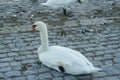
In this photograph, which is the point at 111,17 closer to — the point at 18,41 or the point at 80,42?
the point at 80,42

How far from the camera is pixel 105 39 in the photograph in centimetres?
669

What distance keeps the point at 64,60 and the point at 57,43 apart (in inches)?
57.4

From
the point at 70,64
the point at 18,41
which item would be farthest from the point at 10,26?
the point at 70,64

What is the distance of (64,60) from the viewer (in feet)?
16.5

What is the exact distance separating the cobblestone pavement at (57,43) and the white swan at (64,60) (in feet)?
0.48

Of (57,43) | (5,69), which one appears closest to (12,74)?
(5,69)

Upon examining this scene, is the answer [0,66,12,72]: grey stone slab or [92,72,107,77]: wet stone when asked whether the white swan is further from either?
[0,66,12,72]: grey stone slab

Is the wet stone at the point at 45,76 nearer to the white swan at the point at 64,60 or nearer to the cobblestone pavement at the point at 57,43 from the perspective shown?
the cobblestone pavement at the point at 57,43

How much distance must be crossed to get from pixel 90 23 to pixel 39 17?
131 centimetres

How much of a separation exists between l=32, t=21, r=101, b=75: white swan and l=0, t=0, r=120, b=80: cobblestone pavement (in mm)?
145

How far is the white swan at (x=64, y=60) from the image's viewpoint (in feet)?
16.1

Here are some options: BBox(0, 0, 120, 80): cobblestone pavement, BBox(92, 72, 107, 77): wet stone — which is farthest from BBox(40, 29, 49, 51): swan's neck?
BBox(92, 72, 107, 77): wet stone

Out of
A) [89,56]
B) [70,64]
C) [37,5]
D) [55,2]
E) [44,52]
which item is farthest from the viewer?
[37,5]

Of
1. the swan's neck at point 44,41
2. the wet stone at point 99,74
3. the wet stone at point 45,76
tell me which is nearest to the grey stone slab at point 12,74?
the wet stone at point 45,76
